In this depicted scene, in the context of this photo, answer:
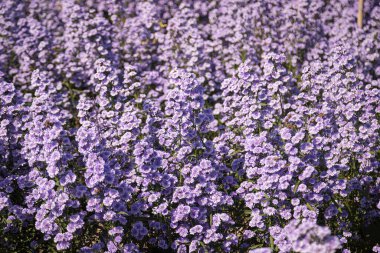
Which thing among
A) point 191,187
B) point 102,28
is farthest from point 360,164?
point 102,28

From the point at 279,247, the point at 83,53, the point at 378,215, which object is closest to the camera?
the point at 279,247

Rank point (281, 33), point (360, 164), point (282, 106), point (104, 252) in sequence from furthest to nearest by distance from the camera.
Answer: point (281, 33), point (282, 106), point (360, 164), point (104, 252)

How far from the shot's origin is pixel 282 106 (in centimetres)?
618

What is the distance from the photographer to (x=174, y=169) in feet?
17.3

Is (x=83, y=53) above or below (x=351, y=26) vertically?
below

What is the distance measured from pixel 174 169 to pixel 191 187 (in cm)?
44

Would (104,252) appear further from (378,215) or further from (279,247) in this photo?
(378,215)

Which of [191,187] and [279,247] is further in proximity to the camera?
[191,187]

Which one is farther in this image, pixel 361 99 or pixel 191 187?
pixel 361 99

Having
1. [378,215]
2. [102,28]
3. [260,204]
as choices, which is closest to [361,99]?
[378,215]

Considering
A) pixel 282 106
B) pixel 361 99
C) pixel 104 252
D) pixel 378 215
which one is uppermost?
pixel 361 99

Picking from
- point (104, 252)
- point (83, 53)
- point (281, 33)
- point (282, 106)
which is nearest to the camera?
point (104, 252)

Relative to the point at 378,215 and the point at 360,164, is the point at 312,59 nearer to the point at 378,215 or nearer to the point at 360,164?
the point at 360,164

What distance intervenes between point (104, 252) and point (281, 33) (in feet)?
18.8
